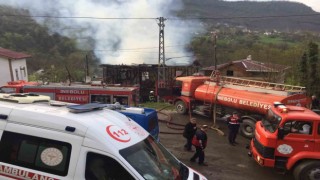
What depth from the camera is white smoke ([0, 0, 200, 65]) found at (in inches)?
2566

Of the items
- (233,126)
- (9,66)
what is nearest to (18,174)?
(233,126)

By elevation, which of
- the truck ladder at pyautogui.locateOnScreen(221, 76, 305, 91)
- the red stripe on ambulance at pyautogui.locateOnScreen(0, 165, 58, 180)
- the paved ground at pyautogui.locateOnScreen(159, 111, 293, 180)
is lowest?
the paved ground at pyautogui.locateOnScreen(159, 111, 293, 180)

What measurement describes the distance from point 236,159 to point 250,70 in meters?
29.0

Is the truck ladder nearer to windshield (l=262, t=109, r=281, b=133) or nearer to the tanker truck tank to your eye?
the tanker truck tank

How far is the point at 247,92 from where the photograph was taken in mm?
17438

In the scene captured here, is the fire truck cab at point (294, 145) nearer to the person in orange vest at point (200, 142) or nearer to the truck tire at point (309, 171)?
the truck tire at point (309, 171)

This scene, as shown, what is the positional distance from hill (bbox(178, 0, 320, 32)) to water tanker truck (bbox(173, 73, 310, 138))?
3119 inches

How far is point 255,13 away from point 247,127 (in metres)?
111

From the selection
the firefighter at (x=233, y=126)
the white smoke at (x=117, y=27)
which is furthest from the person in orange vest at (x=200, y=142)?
the white smoke at (x=117, y=27)

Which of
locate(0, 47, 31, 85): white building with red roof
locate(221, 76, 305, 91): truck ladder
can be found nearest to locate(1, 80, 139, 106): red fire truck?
locate(221, 76, 305, 91): truck ladder

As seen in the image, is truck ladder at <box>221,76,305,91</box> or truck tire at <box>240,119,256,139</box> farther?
truck ladder at <box>221,76,305,91</box>

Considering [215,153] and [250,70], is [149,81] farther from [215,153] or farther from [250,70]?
[215,153]

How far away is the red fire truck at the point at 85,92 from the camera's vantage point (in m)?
18.2

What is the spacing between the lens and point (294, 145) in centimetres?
1052
